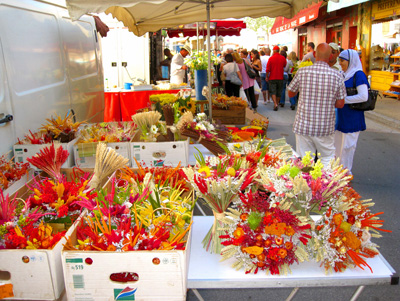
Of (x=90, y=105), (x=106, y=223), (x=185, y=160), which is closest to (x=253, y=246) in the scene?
(x=106, y=223)

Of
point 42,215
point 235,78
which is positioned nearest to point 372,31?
point 235,78

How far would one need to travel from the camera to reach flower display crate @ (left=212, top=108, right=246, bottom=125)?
5.96m

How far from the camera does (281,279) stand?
1.98 m

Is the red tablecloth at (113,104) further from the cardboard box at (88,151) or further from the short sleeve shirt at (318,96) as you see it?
the short sleeve shirt at (318,96)

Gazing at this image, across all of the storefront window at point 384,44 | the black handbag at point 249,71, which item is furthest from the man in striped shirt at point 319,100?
the storefront window at point 384,44

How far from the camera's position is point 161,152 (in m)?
3.90

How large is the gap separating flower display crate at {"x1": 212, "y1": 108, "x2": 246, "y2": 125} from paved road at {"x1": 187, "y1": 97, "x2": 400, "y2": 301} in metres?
1.88

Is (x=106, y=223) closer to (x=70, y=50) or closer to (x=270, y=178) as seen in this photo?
(x=270, y=178)

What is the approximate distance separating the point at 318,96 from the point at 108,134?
7.64 feet

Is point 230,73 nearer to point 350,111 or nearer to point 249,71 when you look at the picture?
point 249,71

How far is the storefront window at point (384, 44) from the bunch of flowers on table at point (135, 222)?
1251cm

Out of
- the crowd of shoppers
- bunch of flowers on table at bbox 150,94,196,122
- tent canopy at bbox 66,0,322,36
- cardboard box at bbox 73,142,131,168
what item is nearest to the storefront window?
tent canopy at bbox 66,0,322,36

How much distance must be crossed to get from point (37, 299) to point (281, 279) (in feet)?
3.94

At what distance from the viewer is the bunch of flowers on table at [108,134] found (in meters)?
4.06
